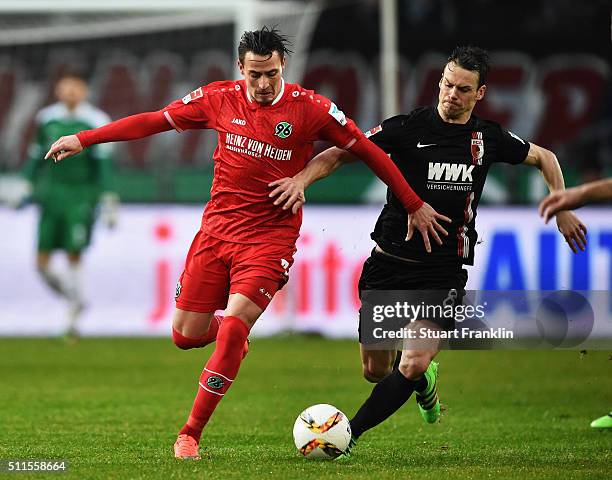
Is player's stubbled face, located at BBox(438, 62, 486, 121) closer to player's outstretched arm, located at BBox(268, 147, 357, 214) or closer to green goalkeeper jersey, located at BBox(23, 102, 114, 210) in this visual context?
player's outstretched arm, located at BBox(268, 147, 357, 214)

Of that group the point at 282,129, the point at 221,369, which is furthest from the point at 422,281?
the point at 221,369

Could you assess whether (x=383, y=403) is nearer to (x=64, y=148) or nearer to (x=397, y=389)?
(x=397, y=389)

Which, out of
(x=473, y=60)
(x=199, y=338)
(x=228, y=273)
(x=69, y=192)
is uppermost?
(x=69, y=192)

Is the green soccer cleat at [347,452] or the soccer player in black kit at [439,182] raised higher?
the soccer player in black kit at [439,182]

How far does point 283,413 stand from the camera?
8.77m

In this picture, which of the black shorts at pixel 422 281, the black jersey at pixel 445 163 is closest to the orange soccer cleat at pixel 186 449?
the black shorts at pixel 422 281

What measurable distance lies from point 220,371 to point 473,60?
6.89ft

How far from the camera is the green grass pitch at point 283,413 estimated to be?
6258 mm

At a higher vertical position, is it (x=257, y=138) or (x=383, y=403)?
(x=257, y=138)

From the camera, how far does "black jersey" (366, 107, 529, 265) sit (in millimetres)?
6844

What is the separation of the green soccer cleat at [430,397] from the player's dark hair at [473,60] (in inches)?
65.9

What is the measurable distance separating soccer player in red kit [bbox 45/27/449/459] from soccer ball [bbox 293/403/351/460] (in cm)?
46

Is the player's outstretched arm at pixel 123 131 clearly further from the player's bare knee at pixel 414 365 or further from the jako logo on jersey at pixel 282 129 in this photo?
the player's bare knee at pixel 414 365

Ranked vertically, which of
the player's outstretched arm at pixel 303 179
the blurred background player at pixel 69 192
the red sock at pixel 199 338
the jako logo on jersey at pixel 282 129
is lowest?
the red sock at pixel 199 338
